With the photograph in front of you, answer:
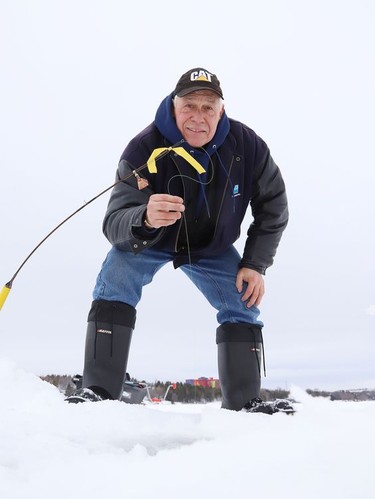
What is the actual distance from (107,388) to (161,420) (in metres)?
1.09

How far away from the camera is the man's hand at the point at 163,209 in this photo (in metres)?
2.36

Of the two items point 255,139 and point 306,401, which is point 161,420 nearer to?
point 306,401

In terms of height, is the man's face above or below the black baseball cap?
below

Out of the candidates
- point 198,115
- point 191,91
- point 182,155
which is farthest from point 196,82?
point 182,155

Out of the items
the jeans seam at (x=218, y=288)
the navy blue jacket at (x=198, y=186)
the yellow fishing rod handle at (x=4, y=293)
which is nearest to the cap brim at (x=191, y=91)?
the navy blue jacket at (x=198, y=186)

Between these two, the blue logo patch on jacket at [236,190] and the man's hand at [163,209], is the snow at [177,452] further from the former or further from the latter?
the blue logo patch on jacket at [236,190]

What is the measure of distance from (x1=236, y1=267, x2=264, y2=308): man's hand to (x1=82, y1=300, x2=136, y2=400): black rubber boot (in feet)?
2.16

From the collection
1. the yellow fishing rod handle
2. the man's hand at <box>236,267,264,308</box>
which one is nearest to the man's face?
the man's hand at <box>236,267,264,308</box>

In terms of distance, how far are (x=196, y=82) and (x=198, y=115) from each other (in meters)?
0.18

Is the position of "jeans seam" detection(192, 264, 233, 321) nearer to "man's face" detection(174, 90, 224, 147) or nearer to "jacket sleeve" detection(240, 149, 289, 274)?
"jacket sleeve" detection(240, 149, 289, 274)

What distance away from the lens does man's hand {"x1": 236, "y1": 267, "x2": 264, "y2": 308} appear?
3.07 meters

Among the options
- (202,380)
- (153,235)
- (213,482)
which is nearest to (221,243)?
(153,235)

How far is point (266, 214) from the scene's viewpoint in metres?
3.33

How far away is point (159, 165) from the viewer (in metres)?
2.98
